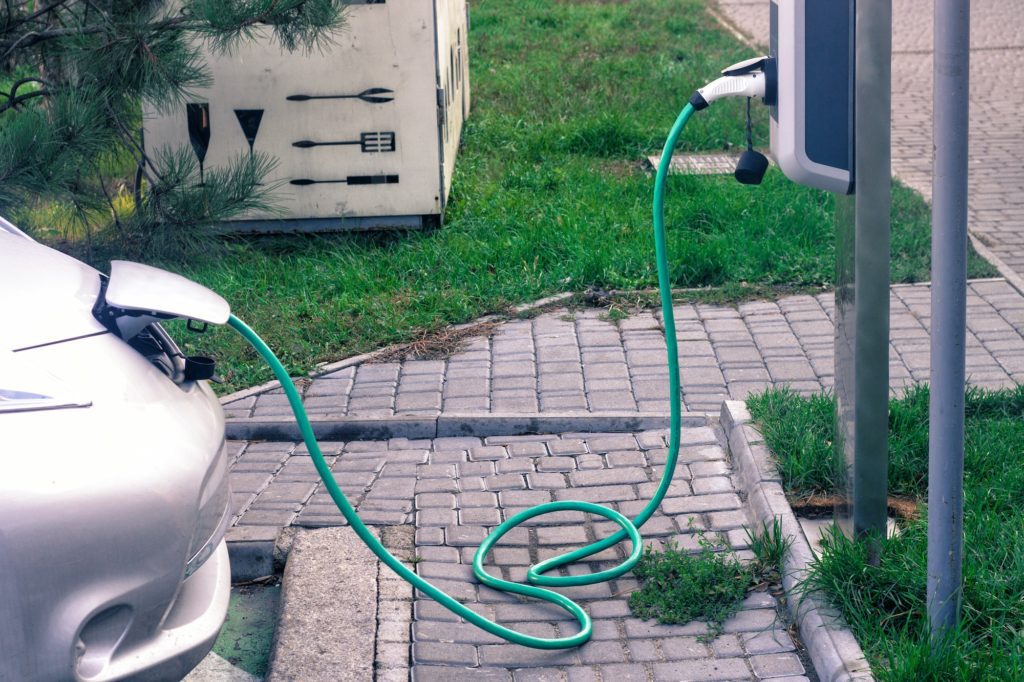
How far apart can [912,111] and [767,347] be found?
5719mm

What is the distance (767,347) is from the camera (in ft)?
17.5

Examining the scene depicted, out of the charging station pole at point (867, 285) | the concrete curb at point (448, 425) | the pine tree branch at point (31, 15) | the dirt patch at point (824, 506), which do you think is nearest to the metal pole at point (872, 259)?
the charging station pole at point (867, 285)

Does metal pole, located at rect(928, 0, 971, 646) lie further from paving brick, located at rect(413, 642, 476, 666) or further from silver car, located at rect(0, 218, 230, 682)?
silver car, located at rect(0, 218, 230, 682)

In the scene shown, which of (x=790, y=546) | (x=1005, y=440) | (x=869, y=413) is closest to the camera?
(x=869, y=413)

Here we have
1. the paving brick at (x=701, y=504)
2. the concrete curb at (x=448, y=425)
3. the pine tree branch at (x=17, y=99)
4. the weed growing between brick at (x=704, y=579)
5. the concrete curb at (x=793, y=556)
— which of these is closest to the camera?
the concrete curb at (x=793, y=556)

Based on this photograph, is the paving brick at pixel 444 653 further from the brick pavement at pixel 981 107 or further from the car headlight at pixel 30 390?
the brick pavement at pixel 981 107

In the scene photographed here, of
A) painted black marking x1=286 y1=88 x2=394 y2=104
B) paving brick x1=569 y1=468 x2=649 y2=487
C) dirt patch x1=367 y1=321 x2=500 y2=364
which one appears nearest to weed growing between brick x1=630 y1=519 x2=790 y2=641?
paving brick x1=569 y1=468 x2=649 y2=487

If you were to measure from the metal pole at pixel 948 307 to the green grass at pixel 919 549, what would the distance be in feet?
0.38

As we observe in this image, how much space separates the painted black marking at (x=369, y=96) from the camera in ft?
22.4

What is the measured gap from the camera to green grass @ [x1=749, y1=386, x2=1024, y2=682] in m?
2.92

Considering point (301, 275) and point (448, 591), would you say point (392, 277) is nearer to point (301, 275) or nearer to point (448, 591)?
point (301, 275)

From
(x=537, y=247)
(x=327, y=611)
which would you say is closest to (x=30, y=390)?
(x=327, y=611)

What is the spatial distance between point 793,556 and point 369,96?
423 centimetres

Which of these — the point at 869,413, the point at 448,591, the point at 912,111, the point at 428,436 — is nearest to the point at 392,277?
the point at 428,436
